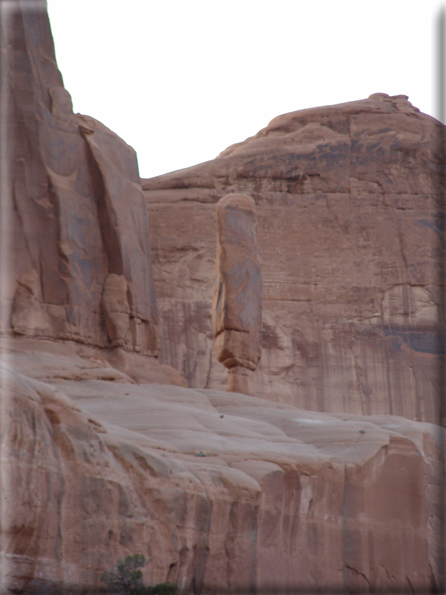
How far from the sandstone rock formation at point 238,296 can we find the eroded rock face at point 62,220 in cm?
322

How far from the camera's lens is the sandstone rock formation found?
56.6 ft

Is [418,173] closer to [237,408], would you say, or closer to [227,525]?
[237,408]

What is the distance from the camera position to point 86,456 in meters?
8.55

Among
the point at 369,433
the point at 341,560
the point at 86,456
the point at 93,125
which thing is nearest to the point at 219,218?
the point at 93,125

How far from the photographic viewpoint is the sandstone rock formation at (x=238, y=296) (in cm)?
1725

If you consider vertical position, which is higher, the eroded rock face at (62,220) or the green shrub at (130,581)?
the eroded rock face at (62,220)

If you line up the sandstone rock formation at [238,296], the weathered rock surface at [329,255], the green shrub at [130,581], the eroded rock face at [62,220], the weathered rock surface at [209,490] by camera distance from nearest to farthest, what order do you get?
the green shrub at [130,581] < the weathered rock surface at [209,490] < the sandstone rock formation at [238,296] < the eroded rock face at [62,220] < the weathered rock surface at [329,255]

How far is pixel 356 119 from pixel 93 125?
36.6 feet

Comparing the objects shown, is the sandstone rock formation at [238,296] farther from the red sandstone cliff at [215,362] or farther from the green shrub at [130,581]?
the green shrub at [130,581]

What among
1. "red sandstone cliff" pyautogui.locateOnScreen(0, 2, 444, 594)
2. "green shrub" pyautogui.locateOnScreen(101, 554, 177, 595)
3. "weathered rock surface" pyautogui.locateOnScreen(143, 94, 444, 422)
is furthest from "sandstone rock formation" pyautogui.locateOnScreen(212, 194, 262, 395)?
"green shrub" pyautogui.locateOnScreen(101, 554, 177, 595)

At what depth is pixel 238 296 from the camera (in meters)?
17.6

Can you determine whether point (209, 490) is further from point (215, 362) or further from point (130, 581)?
point (215, 362)

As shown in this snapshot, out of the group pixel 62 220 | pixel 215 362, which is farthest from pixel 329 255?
pixel 62 220

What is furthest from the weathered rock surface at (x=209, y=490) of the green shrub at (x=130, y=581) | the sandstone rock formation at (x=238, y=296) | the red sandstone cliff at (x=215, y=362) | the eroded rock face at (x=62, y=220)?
the eroded rock face at (x=62, y=220)
